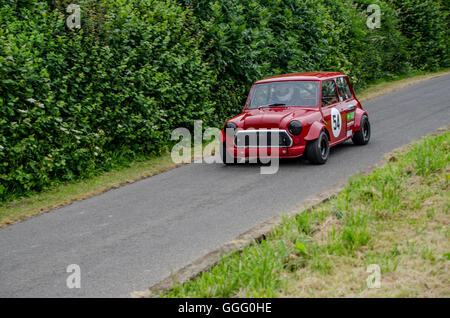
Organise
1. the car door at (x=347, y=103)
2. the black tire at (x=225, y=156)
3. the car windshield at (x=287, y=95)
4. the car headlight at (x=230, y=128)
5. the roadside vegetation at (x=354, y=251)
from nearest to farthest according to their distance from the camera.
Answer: the roadside vegetation at (x=354, y=251) → the car headlight at (x=230, y=128) → the black tire at (x=225, y=156) → the car windshield at (x=287, y=95) → the car door at (x=347, y=103)

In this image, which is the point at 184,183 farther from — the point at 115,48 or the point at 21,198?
the point at 115,48

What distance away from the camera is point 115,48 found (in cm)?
1183

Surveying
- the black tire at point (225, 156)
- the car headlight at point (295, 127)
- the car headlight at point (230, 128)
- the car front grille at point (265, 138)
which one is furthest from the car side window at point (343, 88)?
the black tire at point (225, 156)

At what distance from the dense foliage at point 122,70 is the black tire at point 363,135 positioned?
12.4 ft

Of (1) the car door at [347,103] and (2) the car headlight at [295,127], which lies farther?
(1) the car door at [347,103]

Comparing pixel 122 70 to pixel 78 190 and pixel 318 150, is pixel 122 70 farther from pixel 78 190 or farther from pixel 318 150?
pixel 318 150

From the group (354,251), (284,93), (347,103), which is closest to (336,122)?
(347,103)

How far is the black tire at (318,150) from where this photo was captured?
1059 centimetres

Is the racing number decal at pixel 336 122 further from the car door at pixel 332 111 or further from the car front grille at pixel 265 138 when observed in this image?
the car front grille at pixel 265 138

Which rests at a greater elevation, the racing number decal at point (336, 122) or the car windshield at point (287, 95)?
the car windshield at point (287, 95)

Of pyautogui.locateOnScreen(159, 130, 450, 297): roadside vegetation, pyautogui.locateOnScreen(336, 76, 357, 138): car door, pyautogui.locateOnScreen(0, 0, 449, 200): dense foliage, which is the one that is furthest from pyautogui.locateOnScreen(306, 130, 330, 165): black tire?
pyautogui.locateOnScreen(0, 0, 449, 200): dense foliage

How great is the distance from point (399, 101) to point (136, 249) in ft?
49.8
